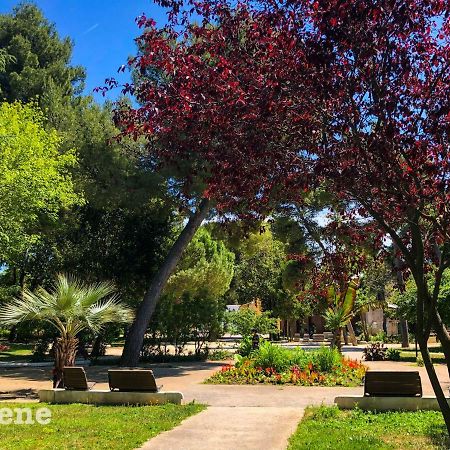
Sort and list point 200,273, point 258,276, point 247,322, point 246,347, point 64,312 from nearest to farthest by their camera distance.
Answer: point 64,312 → point 246,347 → point 200,273 → point 247,322 → point 258,276

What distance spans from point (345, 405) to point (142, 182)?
11184 mm

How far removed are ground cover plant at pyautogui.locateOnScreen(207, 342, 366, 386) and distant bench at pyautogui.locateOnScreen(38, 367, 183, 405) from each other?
13.1 feet

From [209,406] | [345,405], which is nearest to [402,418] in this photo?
[345,405]

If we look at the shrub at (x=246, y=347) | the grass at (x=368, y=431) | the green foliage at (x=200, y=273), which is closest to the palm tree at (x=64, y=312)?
the grass at (x=368, y=431)

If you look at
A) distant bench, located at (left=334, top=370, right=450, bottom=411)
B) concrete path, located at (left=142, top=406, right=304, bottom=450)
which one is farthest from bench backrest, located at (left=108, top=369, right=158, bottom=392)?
distant bench, located at (left=334, top=370, right=450, bottom=411)

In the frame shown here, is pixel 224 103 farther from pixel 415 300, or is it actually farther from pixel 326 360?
pixel 415 300

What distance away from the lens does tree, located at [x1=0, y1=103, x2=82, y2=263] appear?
15047mm

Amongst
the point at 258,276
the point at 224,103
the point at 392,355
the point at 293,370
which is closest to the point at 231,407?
the point at 293,370

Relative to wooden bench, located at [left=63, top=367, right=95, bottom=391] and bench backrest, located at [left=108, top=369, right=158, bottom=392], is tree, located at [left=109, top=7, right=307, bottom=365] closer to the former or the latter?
bench backrest, located at [left=108, top=369, right=158, bottom=392]

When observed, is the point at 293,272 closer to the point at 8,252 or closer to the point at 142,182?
the point at 142,182

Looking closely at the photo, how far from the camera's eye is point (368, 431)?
25.8 feet

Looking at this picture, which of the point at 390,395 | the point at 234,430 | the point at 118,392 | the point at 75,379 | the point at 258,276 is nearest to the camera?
the point at 234,430

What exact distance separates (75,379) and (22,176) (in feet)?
21.4

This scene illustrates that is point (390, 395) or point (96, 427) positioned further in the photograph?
point (390, 395)
